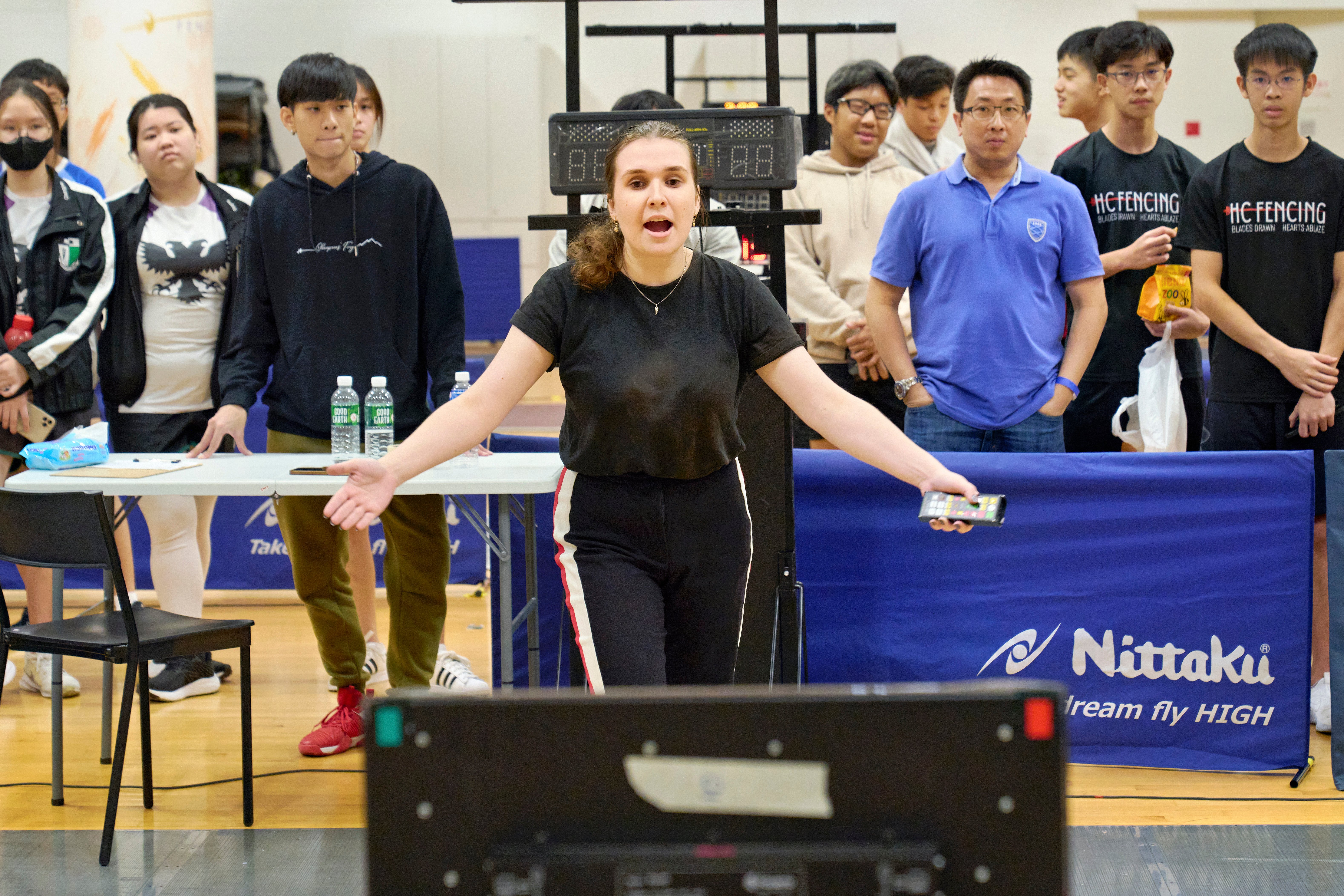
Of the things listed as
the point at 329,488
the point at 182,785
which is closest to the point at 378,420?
the point at 329,488

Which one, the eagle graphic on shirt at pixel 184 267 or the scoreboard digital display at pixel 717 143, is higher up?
the scoreboard digital display at pixel 717 143

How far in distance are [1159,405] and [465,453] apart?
193 cm

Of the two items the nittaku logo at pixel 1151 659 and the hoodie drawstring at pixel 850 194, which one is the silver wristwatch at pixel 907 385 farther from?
the hoodie drawstring at pixel 850 194

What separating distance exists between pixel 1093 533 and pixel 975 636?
0.40 metres

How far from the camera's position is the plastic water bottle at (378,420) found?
3.12m

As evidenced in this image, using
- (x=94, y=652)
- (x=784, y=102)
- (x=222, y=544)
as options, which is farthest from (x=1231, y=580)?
(x=784, y=102)

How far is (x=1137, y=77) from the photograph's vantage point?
11.9ft

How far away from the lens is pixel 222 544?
507 centimetres

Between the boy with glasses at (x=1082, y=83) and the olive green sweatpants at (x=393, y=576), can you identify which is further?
the boy with glasses at (x=1082, y=83)

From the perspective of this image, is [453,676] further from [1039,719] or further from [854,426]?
[1039,719]

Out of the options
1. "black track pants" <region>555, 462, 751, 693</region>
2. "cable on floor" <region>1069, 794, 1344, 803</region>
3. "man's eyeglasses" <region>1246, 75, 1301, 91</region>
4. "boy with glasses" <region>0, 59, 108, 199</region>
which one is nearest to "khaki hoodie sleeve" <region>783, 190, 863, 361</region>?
"man's eyeglasses" <region>1246, 75, 1301, 91</region>

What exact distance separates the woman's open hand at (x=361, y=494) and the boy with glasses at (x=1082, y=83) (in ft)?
10.2

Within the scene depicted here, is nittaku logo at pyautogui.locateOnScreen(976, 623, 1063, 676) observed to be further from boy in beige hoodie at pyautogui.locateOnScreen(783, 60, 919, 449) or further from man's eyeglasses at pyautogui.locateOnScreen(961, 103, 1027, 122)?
man's eyeglasses at pyautogui.locateOnScreen(961, 103, 1027, 122)

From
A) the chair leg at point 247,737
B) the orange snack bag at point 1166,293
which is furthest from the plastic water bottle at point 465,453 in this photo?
the orange snack bag at point 1166,293
